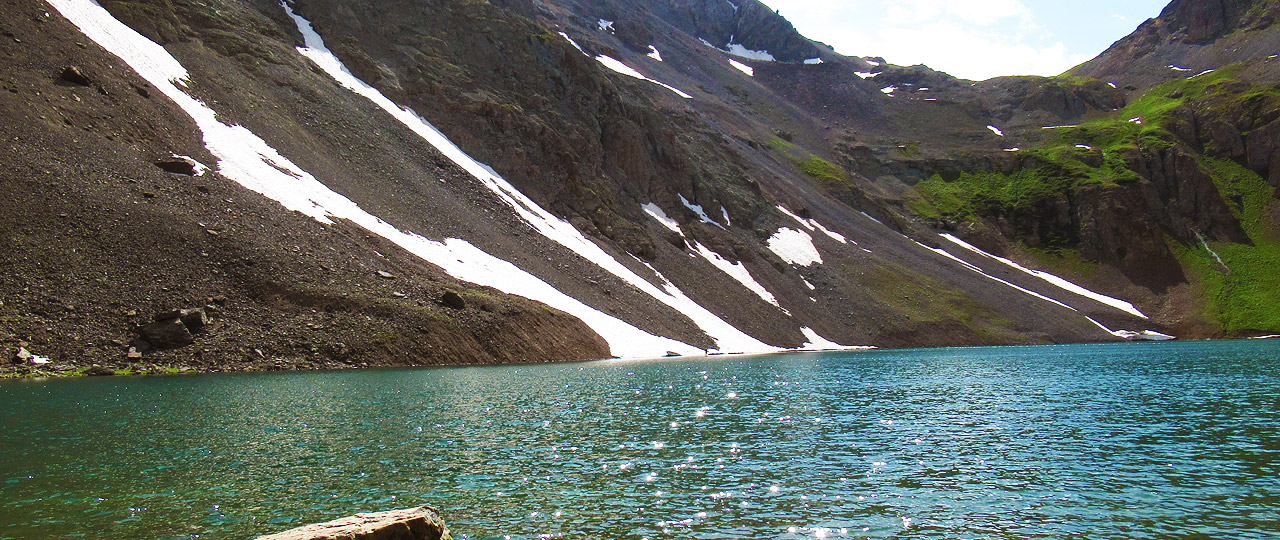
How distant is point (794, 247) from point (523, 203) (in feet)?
138

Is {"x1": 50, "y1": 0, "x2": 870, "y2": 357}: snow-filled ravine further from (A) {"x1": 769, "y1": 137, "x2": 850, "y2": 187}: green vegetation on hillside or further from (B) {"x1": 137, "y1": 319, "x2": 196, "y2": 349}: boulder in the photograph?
(A) {"x1": 769, "y1": 137, "x2": 850, "y2": 187}: green vegetation on hillside

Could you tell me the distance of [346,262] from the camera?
55.8 m

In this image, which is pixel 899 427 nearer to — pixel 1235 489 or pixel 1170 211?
pixel 1235 489

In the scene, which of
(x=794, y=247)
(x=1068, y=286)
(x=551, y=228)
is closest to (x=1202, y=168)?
(x=1068, y=286)

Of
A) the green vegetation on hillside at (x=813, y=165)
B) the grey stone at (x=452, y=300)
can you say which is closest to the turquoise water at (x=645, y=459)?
the grey stone at (x=452, y=300)

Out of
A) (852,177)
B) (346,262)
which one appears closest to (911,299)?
(852,177)

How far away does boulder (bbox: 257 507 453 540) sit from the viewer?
35.3ft

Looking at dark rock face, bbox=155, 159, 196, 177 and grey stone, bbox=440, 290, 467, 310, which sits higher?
dark rock face, bbox=155, 159, 196, 177

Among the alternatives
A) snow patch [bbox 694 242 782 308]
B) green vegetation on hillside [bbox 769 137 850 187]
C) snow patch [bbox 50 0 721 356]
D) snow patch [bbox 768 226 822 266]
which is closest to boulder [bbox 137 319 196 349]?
snow patch [bbox 50 0 721 356]

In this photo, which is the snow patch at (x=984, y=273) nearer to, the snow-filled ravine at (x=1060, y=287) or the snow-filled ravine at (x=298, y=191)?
the snow-filled ravine at (x=1060, y=287)

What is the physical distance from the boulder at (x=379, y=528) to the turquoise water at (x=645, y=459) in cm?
281

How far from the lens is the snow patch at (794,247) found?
104688 millimetres

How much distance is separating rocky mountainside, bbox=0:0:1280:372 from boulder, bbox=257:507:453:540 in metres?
39.2

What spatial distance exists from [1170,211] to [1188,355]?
311 feet
